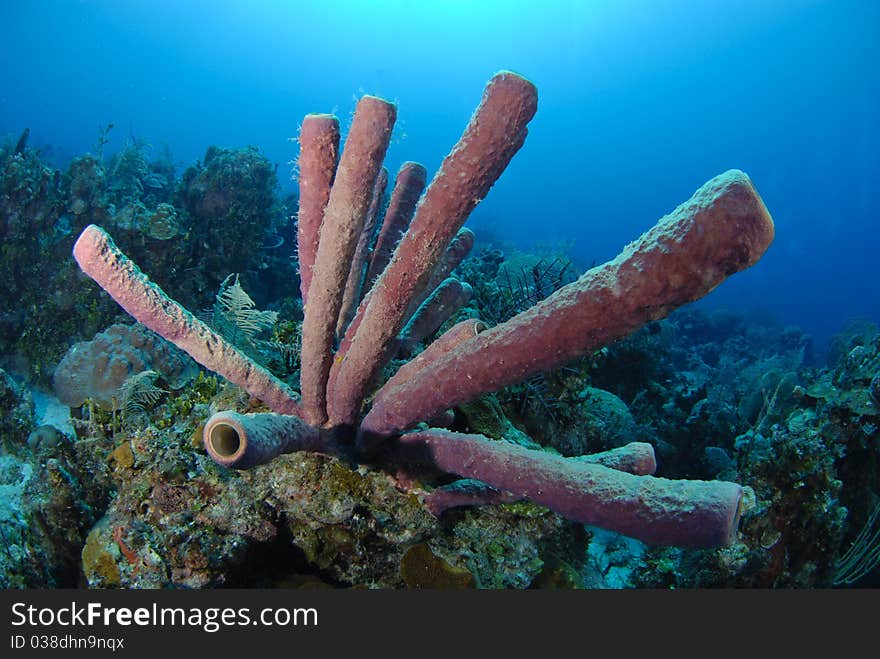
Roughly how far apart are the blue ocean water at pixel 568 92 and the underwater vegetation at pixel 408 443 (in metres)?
56.5

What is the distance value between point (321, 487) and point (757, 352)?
765 inches

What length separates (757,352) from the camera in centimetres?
1689

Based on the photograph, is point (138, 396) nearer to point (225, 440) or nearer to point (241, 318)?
point (241, 318)

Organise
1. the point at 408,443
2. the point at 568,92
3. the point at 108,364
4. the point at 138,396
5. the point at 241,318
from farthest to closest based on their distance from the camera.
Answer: the point at 568,92, the point at 108,364, the point at 241,318, the point at 138,396, the point at 408,443

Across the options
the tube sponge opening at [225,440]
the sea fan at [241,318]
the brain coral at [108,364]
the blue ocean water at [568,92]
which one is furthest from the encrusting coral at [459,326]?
the blue ocean water at [568,92]

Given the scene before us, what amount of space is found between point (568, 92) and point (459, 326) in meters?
123

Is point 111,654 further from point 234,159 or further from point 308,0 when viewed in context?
point 308,0

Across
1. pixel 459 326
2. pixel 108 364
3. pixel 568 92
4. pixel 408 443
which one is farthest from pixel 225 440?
pixel 568 92

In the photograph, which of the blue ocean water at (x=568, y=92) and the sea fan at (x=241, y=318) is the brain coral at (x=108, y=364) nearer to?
the sea fan at (x=241, y=318)

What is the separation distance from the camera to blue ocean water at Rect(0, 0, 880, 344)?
219ft

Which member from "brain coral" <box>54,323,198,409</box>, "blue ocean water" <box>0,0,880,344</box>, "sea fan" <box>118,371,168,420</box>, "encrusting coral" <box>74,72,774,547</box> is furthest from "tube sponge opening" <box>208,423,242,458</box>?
"blue ocean water" <box>0,0,880,344</box>

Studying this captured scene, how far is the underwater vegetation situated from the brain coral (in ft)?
0.54

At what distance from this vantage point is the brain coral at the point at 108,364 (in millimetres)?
4738

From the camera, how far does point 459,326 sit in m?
2.16
